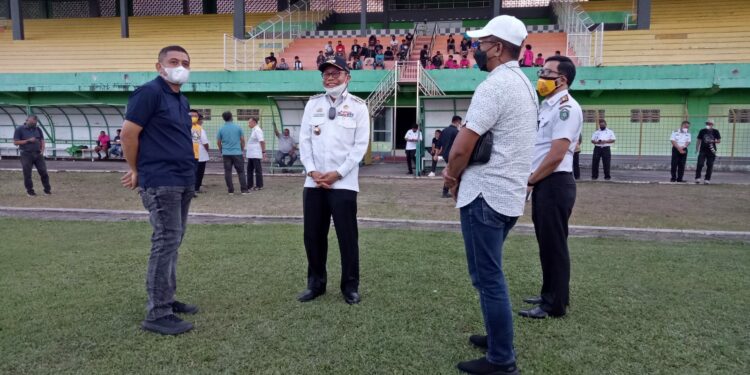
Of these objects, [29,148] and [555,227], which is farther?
[29,148]

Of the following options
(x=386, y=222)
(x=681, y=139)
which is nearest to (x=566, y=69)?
(x=386, y=222)

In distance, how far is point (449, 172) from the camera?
2.99 m

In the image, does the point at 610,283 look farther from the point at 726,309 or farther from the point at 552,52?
the point at 552,52

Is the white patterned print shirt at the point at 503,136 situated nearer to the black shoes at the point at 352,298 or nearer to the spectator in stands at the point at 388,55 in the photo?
the black shoes at the point at 352,298

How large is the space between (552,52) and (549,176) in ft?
67.9

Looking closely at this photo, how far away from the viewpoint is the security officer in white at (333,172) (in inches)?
166

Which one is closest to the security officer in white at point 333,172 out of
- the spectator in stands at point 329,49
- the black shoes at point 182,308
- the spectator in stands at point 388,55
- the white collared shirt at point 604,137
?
the black shoes at point 182,308

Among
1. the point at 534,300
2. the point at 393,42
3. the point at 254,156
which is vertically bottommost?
the point at 534,300

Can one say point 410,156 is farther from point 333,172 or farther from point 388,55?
point 333,172

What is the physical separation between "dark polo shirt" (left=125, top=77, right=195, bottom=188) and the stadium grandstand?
12.7m

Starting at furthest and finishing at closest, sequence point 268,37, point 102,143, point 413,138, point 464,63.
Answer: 1. point 268,37
2. point 464,63
3. point 102,143
4. point 413,138

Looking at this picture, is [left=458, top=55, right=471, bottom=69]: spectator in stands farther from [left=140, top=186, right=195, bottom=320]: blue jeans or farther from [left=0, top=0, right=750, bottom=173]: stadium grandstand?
[left=140, top=186, right=195, bottom=320]: blue jeans

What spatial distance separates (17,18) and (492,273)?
101 ft

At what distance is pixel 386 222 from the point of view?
313 inches
